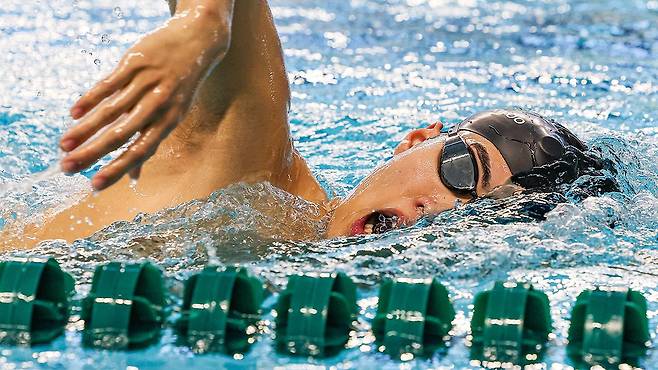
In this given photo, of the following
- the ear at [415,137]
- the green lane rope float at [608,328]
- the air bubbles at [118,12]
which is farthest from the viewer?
the air bubbles at [118,12]

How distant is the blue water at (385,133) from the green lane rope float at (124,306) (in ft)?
0.11

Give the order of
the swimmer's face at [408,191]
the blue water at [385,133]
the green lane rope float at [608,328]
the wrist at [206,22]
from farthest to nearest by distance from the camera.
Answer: the swimmer's face at [408,191] < the blue water at [385,133] < the green lane rope float at [608,328] < the wrist at [206,22]

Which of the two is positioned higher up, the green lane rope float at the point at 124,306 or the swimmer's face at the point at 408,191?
the swimmer's face at the point at 408,191

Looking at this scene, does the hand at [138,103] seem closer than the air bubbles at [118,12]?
Yes

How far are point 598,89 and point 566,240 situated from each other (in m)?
2.02

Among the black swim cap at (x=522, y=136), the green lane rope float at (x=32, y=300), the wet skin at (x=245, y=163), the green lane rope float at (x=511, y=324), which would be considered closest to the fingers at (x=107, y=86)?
the wet skin at (x=245, y=163)

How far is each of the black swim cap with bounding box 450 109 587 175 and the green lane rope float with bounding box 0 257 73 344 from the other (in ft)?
2.85

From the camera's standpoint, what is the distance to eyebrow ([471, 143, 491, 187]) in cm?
191

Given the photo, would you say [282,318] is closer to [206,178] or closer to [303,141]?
[206,178]

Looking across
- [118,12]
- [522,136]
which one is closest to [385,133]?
[522,136]

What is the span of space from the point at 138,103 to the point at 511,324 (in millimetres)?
683

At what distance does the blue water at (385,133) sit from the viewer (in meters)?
1.75

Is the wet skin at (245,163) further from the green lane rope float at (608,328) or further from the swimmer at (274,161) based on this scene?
the green lane rope float at (608,328)

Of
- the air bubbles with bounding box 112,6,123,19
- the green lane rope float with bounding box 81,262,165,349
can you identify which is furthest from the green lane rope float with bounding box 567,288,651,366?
the air bubbles with bounding box 112,6,123,19
